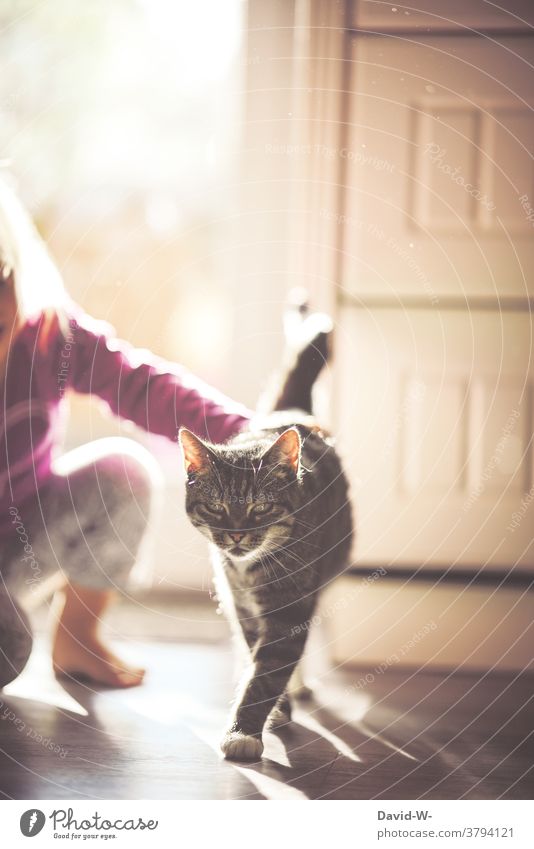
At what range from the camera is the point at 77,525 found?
817 millimetres

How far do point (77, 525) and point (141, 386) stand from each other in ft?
0.59

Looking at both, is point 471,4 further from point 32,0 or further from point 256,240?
point 32,0

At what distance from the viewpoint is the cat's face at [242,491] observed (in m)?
0.69

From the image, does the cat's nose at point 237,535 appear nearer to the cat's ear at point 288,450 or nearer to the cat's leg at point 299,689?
the cat's ear at point 288,450

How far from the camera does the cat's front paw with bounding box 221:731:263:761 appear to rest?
0.66 meters

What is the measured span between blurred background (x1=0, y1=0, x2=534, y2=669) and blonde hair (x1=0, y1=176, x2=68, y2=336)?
2.1 inches

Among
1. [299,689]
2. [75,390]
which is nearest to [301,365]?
[75,390]

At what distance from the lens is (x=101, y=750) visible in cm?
67

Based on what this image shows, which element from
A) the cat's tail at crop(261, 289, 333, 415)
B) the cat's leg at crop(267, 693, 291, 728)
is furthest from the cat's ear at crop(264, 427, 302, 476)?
the cat's leg at crop(267, 693, 291, 728)

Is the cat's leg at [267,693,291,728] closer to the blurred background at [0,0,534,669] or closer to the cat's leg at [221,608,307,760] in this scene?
the cat's leg at [221,608,307,760]

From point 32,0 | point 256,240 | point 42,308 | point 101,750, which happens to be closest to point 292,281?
point 256,240

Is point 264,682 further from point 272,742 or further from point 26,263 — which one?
point 26,263

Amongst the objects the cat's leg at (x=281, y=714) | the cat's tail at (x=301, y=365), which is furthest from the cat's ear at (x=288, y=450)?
the cat's leg at (x=281, y=714)

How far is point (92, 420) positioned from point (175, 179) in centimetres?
31
